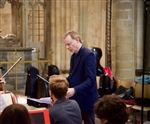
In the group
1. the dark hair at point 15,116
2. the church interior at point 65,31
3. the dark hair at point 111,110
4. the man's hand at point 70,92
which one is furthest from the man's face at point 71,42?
the church interior at point 65,31

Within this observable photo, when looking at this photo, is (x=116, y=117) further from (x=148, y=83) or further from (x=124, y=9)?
(x=124, y=9)

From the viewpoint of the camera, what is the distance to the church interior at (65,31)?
29.3 feet

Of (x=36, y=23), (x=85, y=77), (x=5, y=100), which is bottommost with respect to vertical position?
(x=5, y=100)

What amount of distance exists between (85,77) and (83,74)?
5 centimetres

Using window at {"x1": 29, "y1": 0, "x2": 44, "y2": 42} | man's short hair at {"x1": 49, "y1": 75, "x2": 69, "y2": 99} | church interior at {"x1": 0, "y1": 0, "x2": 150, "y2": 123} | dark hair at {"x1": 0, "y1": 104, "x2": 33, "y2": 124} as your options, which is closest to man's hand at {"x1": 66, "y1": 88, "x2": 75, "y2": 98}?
man's short hair at {"x1": 49, "y1": 75, "x2": 69, "y2": 99}

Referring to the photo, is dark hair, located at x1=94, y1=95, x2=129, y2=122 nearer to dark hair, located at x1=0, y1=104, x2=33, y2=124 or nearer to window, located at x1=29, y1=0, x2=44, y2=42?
dark hair, located at x1=0, y1=104, x2=33, y2=124

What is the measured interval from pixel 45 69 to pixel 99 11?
2.10 meters

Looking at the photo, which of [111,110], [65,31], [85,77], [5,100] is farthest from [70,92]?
[65,31]

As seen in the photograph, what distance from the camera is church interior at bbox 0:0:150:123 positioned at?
29.3 feet

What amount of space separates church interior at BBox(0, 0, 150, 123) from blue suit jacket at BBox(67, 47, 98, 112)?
5249mm

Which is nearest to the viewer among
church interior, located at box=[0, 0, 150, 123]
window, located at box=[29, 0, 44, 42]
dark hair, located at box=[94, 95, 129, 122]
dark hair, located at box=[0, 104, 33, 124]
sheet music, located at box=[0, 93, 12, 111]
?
dark hair, located at box=[0, 104, 33, 124]

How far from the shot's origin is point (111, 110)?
7.68ft

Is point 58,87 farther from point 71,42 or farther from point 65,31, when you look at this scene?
point 65,31

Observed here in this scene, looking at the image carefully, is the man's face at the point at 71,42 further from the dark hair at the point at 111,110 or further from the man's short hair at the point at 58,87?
the dark hair at the point at 111,110
